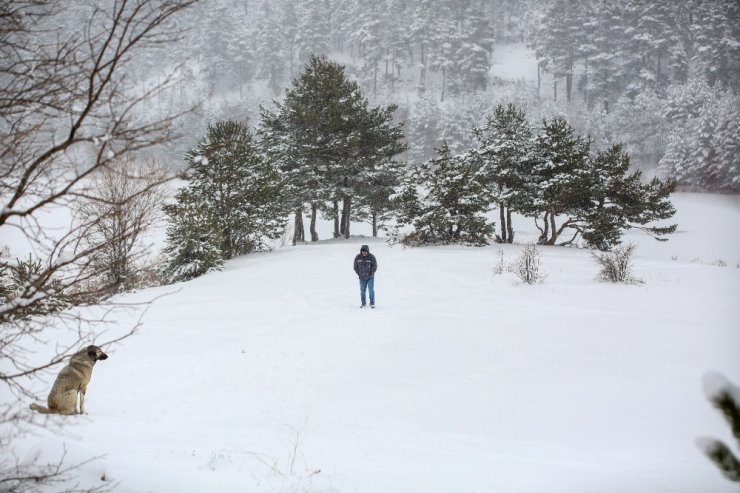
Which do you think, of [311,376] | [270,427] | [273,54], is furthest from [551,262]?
[273,54]

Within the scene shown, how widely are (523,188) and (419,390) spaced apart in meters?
19.0

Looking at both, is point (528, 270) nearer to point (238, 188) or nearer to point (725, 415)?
point (725, 415)

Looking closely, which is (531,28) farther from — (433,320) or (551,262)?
(433,320)

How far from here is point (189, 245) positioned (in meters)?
18.8

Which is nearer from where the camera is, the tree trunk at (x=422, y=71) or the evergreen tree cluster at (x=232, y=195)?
the evergreen tree cluster at (x=232, y=195)

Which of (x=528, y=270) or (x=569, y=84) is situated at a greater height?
(x=569, y=84)

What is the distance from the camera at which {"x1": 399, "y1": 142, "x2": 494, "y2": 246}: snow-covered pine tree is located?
70.2 ft

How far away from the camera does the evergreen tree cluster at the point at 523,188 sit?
2177cm

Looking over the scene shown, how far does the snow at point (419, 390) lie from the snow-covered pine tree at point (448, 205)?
21.9 feet

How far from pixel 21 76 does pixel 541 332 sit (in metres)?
9.75

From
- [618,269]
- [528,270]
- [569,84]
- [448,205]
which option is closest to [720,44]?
[569,84]

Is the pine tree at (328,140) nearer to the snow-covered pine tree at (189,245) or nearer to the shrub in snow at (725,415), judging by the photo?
the snow-covered pine tree at (189,245)

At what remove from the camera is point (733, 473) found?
60.5 inches

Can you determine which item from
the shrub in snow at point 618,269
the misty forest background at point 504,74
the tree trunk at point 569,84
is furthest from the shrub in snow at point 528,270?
the tree trunk at point 569,84
